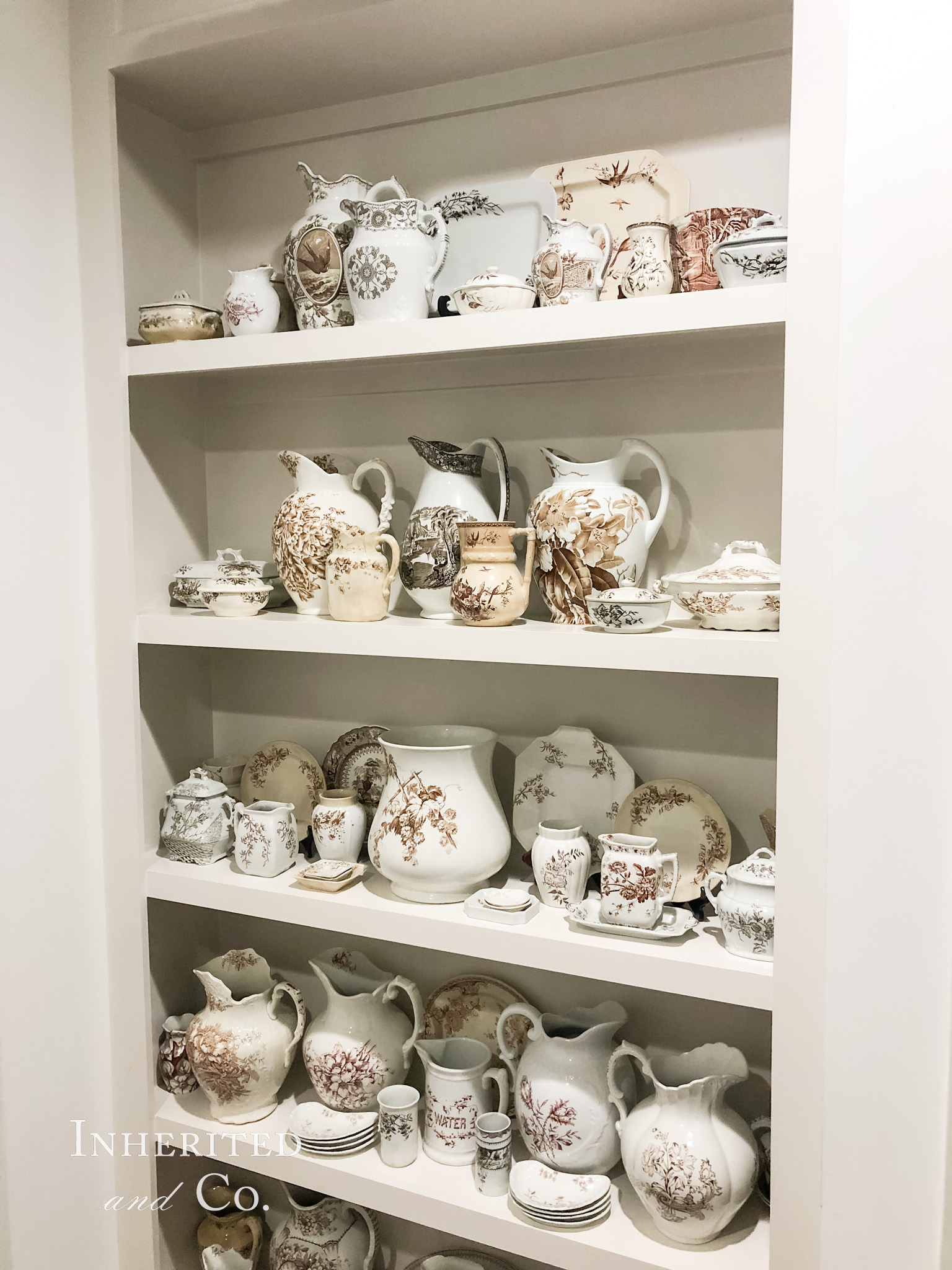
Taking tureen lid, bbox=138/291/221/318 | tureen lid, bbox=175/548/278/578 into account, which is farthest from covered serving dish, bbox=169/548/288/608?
tureen lid, bbox=138/291/221/318

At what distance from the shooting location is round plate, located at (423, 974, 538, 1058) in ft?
4.75

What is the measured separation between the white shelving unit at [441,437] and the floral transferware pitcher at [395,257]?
0.05 metres

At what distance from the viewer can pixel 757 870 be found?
1.12m

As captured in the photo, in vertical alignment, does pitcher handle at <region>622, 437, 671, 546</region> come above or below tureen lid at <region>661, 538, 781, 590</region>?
above

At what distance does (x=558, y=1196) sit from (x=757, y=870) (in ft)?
1.67

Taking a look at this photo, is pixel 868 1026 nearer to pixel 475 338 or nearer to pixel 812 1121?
pixel 812 1121

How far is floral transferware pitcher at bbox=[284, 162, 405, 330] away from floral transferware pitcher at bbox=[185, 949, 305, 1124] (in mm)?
1011

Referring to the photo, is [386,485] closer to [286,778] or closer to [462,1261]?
[286,778]

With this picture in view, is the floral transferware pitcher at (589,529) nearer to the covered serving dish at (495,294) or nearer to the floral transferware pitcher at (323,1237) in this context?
the covered serving dish at (495,294)

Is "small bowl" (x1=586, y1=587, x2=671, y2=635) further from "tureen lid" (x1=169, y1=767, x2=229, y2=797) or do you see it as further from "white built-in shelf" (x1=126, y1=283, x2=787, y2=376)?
"tureen lid" (x1=169, y1=767, x2=229, y2=797)

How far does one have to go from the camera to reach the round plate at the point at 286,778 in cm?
155

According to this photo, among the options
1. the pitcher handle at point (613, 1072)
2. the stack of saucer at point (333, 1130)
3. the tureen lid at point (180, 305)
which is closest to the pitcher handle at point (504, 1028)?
the pitcher handle at point (613, 1072)

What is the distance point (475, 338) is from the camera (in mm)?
1166

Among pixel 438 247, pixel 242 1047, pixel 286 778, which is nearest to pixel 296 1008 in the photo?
pixel 242 1047
